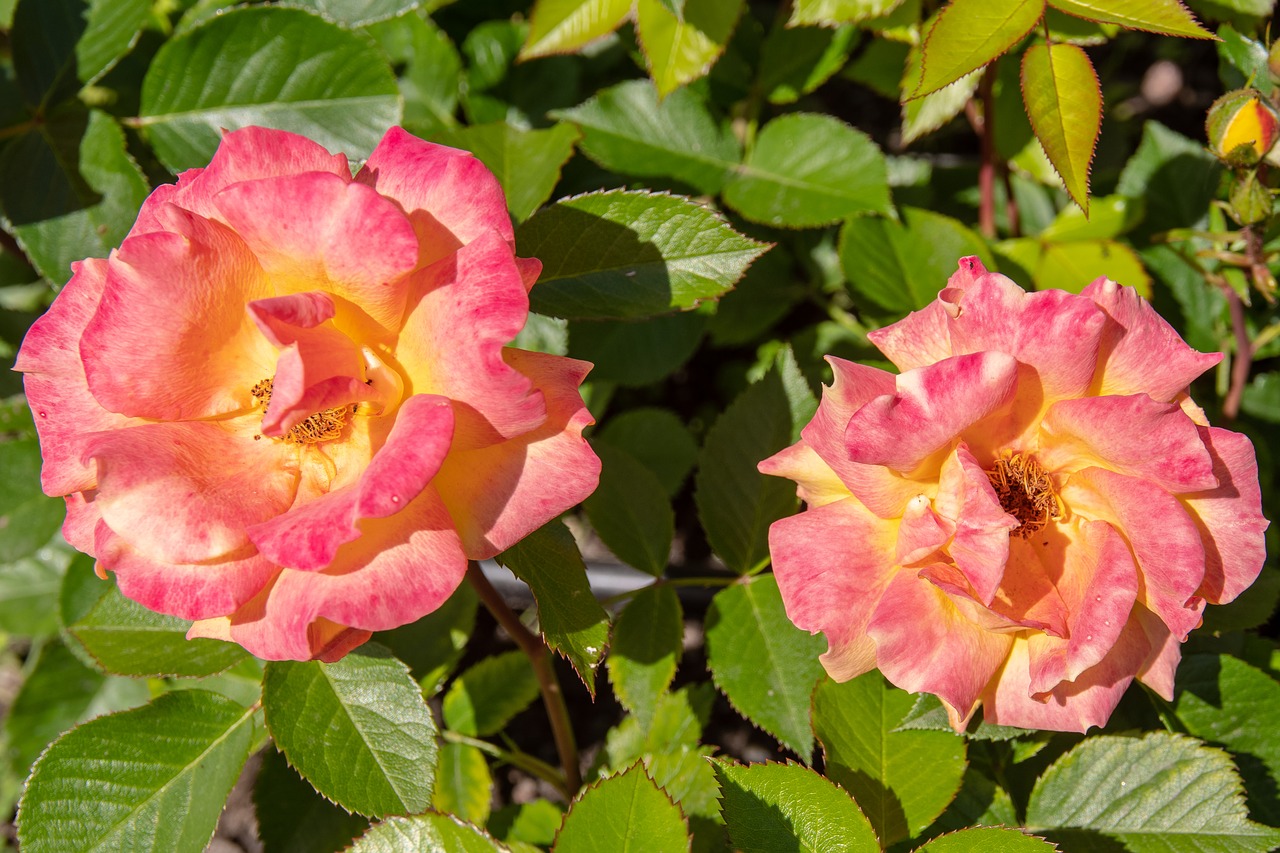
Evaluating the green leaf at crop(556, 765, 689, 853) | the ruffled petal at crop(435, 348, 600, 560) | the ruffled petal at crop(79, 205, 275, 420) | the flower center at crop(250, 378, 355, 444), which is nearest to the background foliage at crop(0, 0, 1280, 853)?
the green leaf at crop(556, 765, 689, 853)

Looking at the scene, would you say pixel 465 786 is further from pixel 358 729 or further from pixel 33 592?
pixel 33 592

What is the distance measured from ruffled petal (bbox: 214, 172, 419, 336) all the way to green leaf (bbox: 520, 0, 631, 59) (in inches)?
26.3

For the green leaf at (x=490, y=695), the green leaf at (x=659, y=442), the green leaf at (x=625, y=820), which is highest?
the green leaf at (x=625, y=820)

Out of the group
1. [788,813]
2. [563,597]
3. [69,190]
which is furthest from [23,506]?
[788,813]

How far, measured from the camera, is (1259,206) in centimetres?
114

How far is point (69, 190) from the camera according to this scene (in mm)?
1434

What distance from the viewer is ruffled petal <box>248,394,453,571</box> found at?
2.60 feet

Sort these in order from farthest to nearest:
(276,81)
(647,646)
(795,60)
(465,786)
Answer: (795,60), (465,786), (276,81), (647,646)

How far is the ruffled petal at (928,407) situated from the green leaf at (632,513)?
1.77 feet

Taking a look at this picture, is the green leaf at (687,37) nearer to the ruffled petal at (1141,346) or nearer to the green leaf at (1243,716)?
the ruffled petal at (1141,346)

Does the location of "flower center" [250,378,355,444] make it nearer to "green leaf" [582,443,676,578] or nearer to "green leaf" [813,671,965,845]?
"green leaf" [582,443,676,578]

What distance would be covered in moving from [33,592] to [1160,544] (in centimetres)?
212

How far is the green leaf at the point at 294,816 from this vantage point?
4.82 ft

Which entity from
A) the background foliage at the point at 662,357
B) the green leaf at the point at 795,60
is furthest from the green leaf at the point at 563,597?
the green leaf at the point at 795,60
